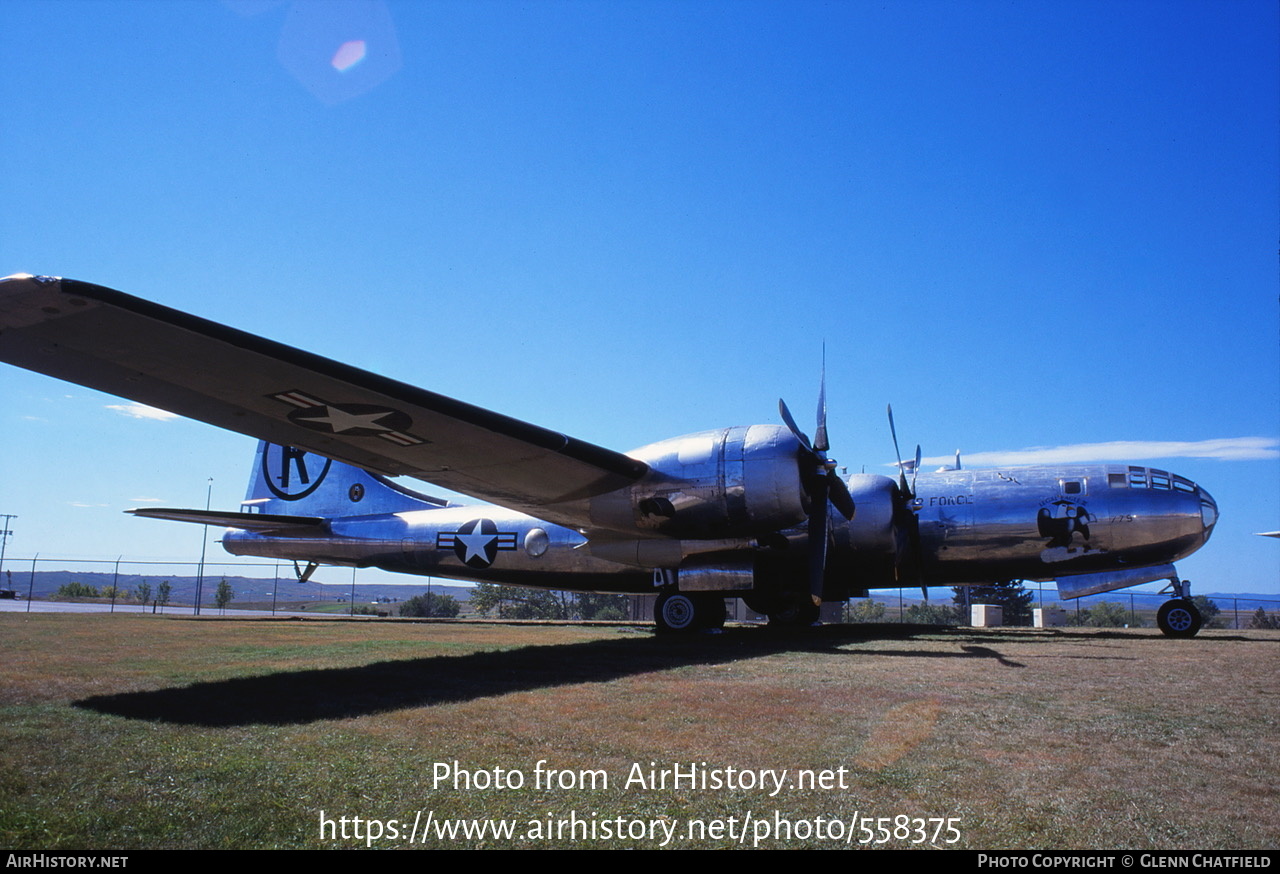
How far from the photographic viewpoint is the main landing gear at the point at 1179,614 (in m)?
16.3

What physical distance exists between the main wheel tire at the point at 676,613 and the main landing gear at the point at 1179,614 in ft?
33.6

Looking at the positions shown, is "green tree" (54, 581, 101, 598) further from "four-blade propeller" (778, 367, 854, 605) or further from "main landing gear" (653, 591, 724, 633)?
"four-blade propeller" (778, 367, 854, 605)

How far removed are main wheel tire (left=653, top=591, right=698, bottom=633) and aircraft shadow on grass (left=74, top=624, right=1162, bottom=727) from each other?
5.45 feet

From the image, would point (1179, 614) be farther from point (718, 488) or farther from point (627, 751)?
point (627, 751)

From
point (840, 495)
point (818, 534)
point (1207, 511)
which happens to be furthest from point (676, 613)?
point (1207, 511)

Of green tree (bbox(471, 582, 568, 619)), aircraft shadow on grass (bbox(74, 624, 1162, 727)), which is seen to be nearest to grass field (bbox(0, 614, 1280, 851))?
aircraft shadow on grass (bbox(74, 624, 1162, 727))

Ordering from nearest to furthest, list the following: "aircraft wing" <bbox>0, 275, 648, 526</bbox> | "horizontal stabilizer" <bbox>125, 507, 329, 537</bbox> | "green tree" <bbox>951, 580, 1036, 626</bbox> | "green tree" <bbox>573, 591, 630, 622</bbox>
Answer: "aircraft wing" <bbox>0, 275, 648, 526</bbox>
"horizontal stabilizer" <bbox>125, 507, 329, 537</bbox>
"green tree" <bbox>951, 580, 1036, 626</bbox>
"green tree" <bbox>573, 591, 630, 622</bbox>

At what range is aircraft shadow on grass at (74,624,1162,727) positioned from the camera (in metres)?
5.94

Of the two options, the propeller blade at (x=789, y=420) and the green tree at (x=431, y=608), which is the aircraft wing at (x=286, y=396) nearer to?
the propeller blade at (x=789, y=420)

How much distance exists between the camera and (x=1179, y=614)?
16422mm

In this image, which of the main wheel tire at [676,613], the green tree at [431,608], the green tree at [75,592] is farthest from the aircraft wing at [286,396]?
the green tree at [75,592]

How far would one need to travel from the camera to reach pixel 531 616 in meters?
56.1
